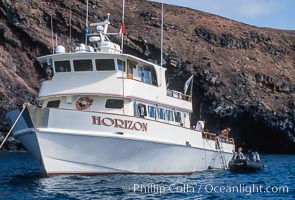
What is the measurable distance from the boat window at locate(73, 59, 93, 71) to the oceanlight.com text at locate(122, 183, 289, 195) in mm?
6856

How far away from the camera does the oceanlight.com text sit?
803 inches

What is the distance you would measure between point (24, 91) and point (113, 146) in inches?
1547

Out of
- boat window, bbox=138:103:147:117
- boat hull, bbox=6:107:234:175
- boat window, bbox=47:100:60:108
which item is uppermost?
boat window, bbox=47:100:60:108

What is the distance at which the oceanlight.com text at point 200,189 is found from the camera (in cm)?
2039

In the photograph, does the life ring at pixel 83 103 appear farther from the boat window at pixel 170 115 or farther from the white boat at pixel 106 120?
the boat window at pixel 170 115

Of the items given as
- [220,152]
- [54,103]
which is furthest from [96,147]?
[220,152]

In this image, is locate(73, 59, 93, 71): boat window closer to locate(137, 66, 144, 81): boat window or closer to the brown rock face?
locate(137, 66, 144, 81): boat window

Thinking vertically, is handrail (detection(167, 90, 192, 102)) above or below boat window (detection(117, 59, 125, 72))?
below

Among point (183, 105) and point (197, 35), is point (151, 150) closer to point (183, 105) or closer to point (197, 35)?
point (183, 105)

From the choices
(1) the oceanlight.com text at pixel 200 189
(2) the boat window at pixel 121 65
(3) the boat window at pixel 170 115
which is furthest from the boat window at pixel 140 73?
(1) the oceanlight.com text at pixel 200 189

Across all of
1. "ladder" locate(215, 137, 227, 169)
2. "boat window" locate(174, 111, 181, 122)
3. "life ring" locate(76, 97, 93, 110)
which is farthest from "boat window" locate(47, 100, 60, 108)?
"ladder" locate(215, 137, 227, 169)

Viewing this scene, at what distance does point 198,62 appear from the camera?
67.3m

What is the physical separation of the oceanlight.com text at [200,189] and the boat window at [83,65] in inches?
270

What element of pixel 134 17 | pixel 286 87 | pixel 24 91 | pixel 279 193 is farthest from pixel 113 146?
pixel 134 17
